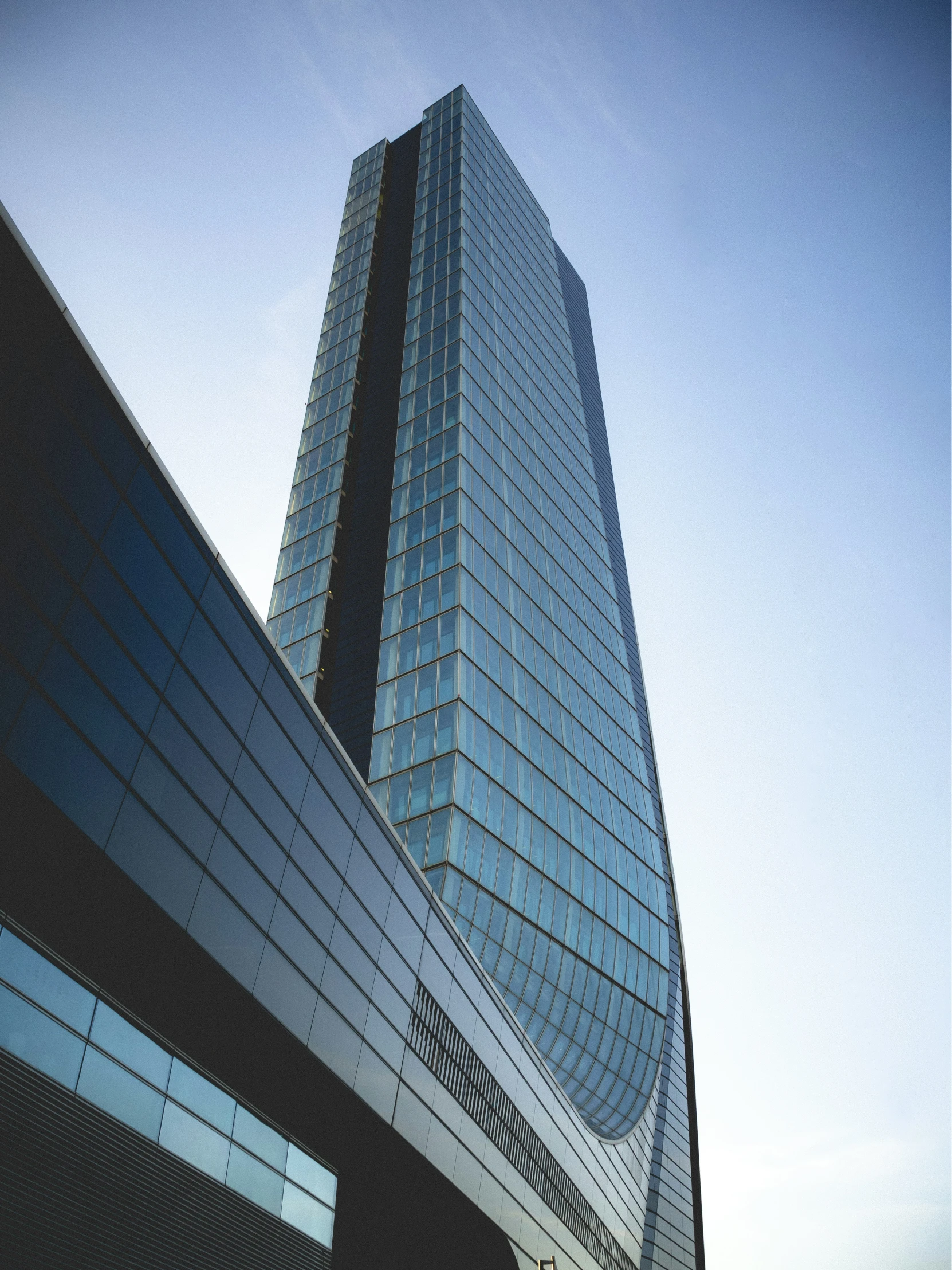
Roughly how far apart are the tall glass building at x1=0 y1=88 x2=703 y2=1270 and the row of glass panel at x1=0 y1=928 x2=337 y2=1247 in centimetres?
8

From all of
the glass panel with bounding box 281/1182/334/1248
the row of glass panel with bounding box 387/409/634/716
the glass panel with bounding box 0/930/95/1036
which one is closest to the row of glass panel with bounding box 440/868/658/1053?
the glass panel with bounding box 281/1182/334/1248

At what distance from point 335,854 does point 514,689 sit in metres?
30.0

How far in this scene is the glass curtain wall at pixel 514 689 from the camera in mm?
45531

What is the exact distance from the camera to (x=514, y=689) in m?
53.3

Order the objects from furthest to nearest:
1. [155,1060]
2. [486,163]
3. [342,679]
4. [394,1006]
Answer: [486,163] → [342,679] → [394,1006] → [155,1060]

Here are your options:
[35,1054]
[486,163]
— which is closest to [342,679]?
[35,1054]

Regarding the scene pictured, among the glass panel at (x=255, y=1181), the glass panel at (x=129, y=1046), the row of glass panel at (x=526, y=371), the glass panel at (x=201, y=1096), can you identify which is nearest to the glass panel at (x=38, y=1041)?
the glass panel at (x=129, y=1046)

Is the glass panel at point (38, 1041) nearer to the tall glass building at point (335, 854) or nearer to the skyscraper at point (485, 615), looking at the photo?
the tall glass building at point (335, 854)

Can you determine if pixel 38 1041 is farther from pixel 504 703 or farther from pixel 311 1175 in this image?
pixel 504 703

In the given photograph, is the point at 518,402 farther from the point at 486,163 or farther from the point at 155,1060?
the point at 155,1060

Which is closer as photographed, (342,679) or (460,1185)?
(460,1185)

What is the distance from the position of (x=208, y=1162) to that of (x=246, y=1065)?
206 cm

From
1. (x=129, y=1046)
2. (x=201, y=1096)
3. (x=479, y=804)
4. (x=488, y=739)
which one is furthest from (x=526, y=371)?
(x=129, y=1046)

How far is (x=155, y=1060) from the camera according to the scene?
63.7 ft
